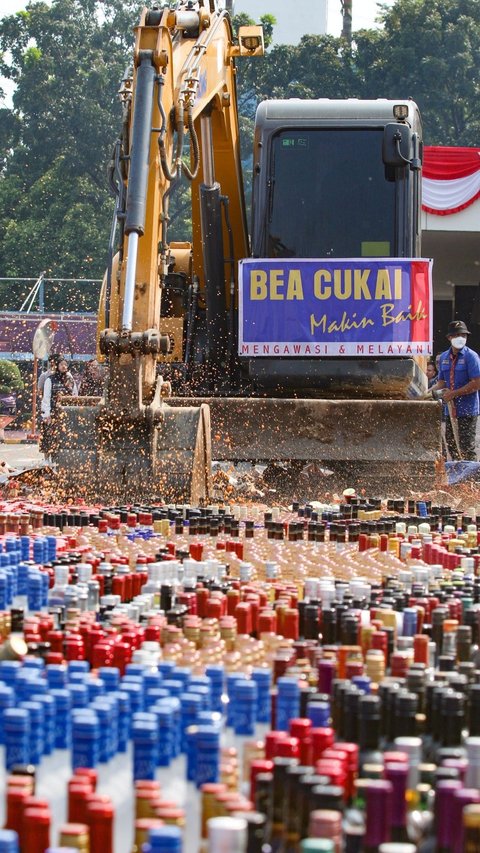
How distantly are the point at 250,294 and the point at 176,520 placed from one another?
555 centimetres

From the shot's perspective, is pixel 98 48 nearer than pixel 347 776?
No

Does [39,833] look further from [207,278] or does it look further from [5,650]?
[207,278]

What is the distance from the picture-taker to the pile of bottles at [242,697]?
3.04 m

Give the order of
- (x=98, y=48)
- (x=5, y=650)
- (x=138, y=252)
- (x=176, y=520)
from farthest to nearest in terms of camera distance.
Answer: (x=98, y=48)
(x=138, y=252)
(x=176, y=520)
(x=5, y=650)

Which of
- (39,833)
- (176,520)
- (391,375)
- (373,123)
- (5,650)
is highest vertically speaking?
(373,123)

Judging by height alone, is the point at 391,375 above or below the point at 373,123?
below

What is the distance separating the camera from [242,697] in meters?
3.93

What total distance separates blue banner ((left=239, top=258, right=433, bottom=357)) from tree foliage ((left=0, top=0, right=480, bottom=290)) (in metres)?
40.6

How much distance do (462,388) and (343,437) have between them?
117 inches

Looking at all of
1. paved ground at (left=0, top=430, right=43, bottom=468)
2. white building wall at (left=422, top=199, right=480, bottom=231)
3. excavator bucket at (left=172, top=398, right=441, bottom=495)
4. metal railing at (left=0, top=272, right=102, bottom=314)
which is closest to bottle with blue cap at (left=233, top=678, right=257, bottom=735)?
excavator bucket at (left=172, top=398, right=441, bottom=495)

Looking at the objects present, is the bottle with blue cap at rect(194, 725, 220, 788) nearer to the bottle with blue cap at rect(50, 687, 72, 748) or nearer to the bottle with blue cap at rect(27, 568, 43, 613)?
the bottle with blue cap at rect(50, 687, 72, 748)

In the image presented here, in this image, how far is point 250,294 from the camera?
13859mm

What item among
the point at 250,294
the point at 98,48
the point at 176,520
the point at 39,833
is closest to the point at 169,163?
the point at 250,294

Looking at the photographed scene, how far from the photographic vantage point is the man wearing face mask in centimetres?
1578
